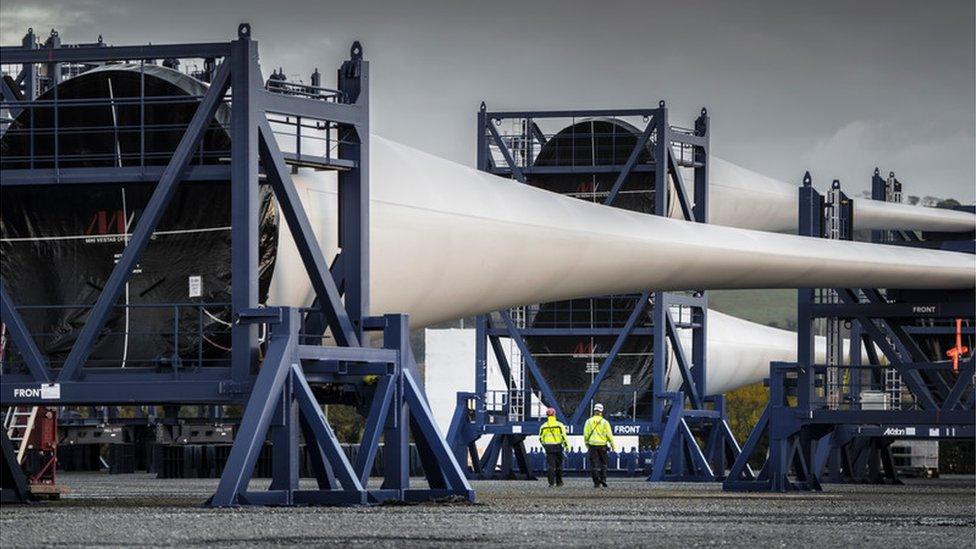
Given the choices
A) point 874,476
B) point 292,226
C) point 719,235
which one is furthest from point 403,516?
point 874,476

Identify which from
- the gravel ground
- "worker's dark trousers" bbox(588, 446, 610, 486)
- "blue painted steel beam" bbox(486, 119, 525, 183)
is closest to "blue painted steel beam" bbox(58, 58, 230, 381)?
the gravel ground

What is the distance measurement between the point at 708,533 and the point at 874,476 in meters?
27.6

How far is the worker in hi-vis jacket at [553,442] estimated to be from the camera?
33.8 meters

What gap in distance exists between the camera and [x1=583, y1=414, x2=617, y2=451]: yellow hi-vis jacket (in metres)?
34.2

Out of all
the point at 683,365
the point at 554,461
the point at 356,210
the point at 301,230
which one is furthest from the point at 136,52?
the point at 683,365

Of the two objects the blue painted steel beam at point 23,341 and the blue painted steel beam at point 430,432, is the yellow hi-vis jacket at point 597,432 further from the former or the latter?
the blue painted steel beam at point 23,341

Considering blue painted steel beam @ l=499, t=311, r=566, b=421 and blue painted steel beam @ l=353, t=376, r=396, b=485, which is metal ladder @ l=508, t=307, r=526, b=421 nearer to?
blue painted steel beam @ l=499, t=311, r=566, b=421

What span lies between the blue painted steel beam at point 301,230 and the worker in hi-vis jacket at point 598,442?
44.1 feet

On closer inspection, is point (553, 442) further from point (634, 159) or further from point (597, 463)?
point (634, 159)

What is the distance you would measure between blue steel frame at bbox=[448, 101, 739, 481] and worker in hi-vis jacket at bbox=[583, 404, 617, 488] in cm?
672

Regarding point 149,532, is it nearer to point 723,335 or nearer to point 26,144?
point 26,144

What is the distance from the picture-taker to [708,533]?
654 inches

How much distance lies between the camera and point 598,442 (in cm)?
3447

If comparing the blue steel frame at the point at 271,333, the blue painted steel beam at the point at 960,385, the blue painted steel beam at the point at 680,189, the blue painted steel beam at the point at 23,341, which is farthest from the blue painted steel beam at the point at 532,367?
the blue painted steel beam at the point at 23,341
